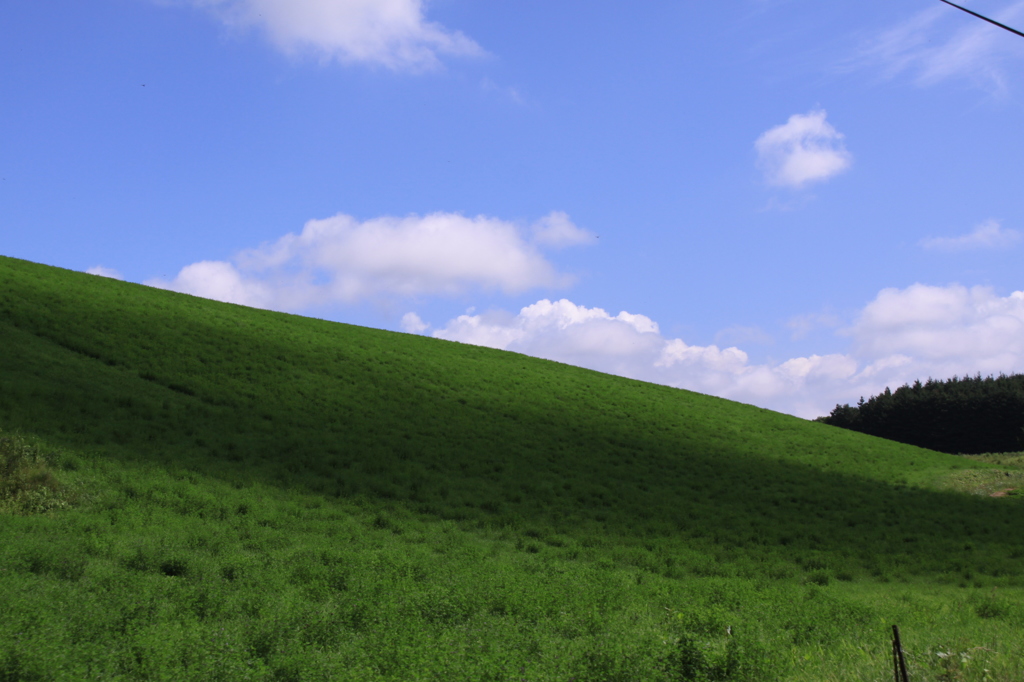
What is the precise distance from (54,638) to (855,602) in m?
12.6

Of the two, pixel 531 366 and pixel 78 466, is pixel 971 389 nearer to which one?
pixel 531 366

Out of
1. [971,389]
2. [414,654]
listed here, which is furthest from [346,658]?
[971,389]

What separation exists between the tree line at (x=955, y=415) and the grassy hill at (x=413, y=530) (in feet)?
192

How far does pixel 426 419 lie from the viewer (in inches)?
1125

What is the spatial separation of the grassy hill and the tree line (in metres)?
58.4

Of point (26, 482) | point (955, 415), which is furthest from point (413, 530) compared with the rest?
point (955, 415)

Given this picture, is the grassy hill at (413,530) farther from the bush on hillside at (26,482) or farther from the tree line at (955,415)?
the tree line at (955,415)

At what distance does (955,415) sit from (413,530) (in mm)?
94114

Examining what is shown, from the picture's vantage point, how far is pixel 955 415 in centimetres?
8462

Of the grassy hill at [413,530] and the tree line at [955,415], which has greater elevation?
the tree line at [955,415]

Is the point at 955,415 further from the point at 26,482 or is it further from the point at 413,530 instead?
the point at 26,482

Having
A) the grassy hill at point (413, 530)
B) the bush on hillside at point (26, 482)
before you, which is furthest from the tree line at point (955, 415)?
the bush on hillside at point (26, 482)

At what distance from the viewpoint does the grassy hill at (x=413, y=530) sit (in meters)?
7.56

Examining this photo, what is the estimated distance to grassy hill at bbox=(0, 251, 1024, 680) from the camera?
756cm
